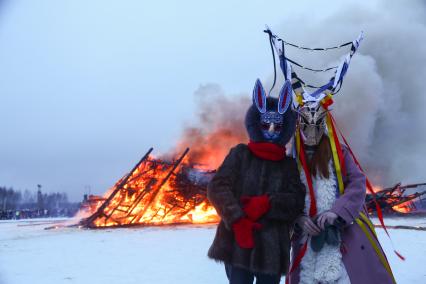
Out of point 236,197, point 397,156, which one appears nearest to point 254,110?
point 236,197

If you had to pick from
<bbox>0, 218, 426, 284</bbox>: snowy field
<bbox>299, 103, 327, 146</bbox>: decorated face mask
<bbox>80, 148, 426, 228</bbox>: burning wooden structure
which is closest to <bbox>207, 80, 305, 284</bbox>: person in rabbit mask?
<bbox>299, 103, 327, 146</bbox>: decorated face mask

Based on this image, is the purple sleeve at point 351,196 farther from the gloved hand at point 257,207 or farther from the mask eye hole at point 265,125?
the mask eye hole at point 265,125

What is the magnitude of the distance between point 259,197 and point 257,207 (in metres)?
0.08

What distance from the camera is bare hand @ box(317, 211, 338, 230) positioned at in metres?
2.73

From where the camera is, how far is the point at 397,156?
23906 millimetres

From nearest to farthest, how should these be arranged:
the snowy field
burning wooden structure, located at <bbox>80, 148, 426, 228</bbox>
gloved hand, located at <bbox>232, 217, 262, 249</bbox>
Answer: gloved hand, located at <bbox>232, 217, 262, 249</bbox>
the snowy field
burning wooden structure, located at <bbox>80, 148, 426, 228</bbox>

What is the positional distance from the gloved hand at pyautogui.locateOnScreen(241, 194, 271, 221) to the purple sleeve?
510 millimetres

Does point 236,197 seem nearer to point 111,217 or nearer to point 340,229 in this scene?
point 340,229

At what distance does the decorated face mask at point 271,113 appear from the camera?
2.96 metres

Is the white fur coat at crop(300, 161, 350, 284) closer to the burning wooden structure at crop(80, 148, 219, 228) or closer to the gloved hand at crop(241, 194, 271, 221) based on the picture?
the gloved hand at crop(241, 194, 271, 221)

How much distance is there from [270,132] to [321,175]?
0.52 metres

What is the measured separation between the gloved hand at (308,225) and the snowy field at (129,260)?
2.88 meters

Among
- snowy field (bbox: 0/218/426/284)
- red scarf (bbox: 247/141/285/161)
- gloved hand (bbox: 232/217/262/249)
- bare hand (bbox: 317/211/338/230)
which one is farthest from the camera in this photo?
snowy field (bbox: 0/218/426/284)

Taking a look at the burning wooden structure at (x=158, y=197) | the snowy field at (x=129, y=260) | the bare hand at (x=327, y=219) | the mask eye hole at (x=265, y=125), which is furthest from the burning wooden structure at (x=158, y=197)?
the bare hand at (x=327, y=219)
